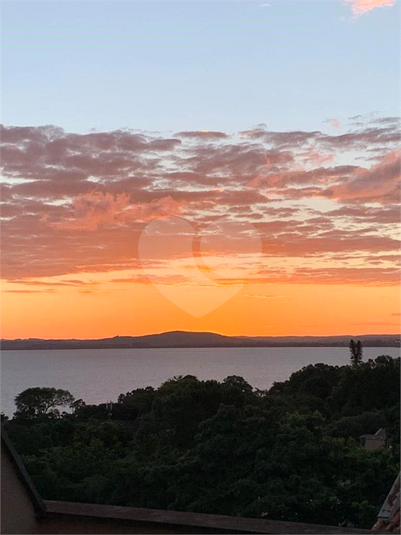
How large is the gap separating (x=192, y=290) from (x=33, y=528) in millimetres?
51914

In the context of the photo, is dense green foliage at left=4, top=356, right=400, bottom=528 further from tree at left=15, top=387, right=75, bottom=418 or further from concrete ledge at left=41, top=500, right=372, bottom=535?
tree at left=15, top=387, right=75, bottom=418

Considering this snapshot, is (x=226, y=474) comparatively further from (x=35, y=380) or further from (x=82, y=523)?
(x=35, y=380)

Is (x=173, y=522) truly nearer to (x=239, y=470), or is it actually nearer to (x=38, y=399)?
(x=239, y=470)

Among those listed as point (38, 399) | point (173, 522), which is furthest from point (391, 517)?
point (38, 399)

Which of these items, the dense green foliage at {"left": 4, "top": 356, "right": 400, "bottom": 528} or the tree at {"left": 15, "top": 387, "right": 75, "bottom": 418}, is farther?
the tree at {"left": 15, "top": 387, "right": 75, "bottom": 418}

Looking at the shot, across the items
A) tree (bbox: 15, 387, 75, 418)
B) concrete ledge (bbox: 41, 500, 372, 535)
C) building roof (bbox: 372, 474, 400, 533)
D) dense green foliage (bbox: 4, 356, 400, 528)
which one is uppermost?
concrete ledge (bbox: 41, 500, 372, 535)

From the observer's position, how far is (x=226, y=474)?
16.0 meters

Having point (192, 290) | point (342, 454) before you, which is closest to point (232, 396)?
point (342, 454)

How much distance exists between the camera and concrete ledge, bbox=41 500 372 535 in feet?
16.8

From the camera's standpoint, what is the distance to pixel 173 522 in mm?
Answer: 5172

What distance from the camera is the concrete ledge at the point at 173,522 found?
5.12m

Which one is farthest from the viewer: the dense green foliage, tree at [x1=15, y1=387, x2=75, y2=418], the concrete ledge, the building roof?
tree at [x1=15, y1=387, x2=75, y2=418]

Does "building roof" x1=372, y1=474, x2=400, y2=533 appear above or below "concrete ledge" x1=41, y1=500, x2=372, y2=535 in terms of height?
below

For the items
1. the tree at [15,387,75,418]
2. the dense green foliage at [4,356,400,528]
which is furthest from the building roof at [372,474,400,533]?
the tree at [15,387,75,418]
